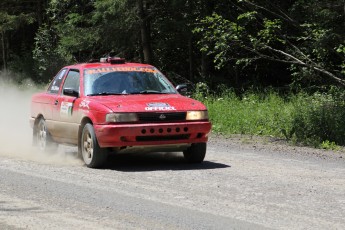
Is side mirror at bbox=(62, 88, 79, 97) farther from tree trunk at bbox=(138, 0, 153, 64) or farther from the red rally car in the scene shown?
tree trunk at bbox=(138, 0, 153, 64)

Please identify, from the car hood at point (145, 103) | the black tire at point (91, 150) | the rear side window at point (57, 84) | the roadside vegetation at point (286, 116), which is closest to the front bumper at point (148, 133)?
the black tire at point (91, 150)

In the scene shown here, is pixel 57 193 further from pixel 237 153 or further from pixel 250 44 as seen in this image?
pixel 250 44

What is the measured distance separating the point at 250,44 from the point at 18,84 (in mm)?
21086

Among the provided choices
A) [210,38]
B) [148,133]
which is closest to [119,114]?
[148,133]

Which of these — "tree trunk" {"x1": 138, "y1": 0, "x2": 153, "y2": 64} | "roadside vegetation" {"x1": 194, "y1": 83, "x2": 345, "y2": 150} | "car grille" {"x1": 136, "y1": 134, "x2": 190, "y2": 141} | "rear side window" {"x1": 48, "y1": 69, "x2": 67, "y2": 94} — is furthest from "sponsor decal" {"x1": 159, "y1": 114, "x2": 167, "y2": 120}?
"tree trunk" {"x1": 138, "y1": 0, "x2": 153, "y2": 64}

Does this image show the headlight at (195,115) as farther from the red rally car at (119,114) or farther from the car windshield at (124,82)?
the car windshield at (124,82)

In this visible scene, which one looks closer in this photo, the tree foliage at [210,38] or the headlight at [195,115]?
the headlight at [195,115]

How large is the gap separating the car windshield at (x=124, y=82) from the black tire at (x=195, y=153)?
117cm

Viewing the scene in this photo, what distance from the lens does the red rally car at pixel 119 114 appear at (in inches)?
443

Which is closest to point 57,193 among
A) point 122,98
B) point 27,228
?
point 27,228

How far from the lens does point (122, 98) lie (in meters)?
11.8

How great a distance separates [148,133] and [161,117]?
0.32 meters

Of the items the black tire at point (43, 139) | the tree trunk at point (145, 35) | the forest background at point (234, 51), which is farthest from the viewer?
the tree trunk at point (145, 35)

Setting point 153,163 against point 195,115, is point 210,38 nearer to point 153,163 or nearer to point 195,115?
point 153,163
